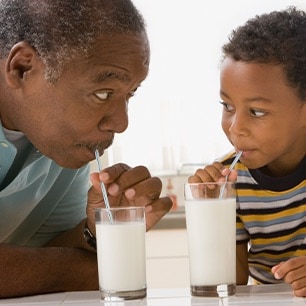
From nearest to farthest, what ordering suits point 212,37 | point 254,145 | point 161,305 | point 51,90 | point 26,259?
point 161,305, point 26,259, point 51,90, point 254,145, point 212,37

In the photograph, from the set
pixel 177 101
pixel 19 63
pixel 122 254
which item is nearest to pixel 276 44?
pixel 19 63

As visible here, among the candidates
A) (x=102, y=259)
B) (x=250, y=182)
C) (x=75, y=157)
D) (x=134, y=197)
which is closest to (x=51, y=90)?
(x=75, y=157)

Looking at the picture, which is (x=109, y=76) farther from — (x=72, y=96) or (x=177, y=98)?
(x=177, y=98)

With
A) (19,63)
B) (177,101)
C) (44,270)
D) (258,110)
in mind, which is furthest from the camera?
(177,101)

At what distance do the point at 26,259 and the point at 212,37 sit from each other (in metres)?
2.55

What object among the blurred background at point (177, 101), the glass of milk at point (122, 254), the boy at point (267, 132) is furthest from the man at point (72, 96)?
the blurred background at point (177, 101)

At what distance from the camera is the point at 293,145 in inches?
76.0

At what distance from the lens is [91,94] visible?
63.0 inches

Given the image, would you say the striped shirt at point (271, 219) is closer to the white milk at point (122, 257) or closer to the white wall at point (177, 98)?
the white milk at point (122, 257)

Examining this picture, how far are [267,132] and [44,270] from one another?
63cm

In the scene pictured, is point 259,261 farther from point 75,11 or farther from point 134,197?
point 75,11

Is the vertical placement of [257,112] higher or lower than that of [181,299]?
higher

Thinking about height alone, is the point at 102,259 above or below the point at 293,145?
below

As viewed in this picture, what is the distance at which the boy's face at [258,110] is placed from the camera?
Result: 5.91 feet
